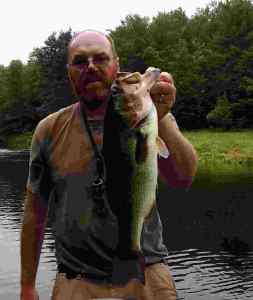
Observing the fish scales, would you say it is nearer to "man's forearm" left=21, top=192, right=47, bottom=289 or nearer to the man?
the man

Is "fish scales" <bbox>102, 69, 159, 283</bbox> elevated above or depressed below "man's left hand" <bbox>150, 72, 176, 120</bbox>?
below

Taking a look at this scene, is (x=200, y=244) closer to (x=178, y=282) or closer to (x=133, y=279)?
(x=178, y=282)

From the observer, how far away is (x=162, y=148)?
319 cm

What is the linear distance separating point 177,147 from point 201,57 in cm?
6699

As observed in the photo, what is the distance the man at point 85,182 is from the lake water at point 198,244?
14.3 metres

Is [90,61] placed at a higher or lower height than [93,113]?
higher

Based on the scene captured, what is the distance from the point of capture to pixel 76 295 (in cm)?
363

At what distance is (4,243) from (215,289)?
34.1 feet

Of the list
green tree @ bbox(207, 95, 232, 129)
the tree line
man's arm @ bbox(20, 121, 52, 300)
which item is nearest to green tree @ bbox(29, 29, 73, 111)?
the tree line

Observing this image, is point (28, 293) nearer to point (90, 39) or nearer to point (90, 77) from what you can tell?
point (90, 77)

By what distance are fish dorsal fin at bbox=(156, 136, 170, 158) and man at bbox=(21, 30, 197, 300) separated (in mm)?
201

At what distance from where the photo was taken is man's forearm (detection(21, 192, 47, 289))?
3799 mm

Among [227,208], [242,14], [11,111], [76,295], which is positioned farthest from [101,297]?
[11,111]

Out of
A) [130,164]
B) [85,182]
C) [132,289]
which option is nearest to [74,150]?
[85,182]
